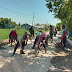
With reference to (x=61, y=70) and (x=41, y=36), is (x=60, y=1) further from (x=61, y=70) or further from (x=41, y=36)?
(x=61, y=70)

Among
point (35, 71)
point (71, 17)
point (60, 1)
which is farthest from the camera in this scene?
point (71, 17)

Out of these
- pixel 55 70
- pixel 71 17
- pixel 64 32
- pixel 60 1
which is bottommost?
pixel 55 70

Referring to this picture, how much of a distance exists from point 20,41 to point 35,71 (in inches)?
97.4

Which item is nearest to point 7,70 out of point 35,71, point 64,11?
point 35,71

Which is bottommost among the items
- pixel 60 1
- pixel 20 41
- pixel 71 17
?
pixel 20 41

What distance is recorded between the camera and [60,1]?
633 centimetres

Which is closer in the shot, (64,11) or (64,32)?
(64,32)

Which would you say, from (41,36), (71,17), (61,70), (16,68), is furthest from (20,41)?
(71,17)

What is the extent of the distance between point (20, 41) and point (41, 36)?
4.26ft

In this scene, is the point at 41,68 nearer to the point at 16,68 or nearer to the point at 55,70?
the point at 55,70

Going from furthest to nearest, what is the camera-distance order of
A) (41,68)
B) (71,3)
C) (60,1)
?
1. (60,1)
2. (71,3)
3. (41,68)

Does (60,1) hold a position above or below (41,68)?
above

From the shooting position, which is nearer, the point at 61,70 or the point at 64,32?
the point at 61,70

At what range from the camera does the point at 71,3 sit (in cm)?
586
